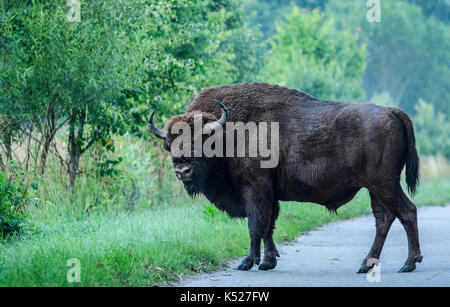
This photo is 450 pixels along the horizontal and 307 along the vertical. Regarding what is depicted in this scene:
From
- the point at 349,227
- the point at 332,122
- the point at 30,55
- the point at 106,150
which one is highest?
the point at 30,55

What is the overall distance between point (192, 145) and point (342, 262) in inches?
98.4

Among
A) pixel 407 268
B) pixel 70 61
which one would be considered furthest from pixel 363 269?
pixel 70 61

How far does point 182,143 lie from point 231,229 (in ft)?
8.59

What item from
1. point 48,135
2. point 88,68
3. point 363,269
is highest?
point 88,68

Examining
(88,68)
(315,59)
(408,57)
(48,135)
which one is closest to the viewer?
(88,68)

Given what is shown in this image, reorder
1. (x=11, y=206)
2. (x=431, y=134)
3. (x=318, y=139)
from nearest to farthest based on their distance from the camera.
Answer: (x=318, y=139) < (x=11, y=206) < (x=431, y=134)

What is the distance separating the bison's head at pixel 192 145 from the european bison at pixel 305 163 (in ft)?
0.05

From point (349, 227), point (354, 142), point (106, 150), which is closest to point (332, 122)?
point (354, 142)

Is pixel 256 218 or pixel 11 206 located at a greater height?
pixel 256 218

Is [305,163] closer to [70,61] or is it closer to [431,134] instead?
[70,61]

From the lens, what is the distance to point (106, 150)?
14289 mm

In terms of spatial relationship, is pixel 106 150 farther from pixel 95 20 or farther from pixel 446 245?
pixel 446 245

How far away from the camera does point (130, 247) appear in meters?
8.57

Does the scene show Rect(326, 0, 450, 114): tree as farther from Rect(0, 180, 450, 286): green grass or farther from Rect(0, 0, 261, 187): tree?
Rect(0, 180, 450, 286): green grass
